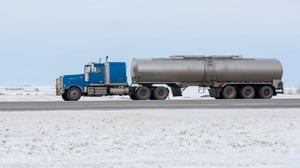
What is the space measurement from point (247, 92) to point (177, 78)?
16.7ft

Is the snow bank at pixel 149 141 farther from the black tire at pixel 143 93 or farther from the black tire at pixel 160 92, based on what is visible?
the black tire at pixel 143 93

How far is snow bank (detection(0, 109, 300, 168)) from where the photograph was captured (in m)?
11.9

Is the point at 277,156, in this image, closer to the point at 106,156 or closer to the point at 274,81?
the point at 106,156

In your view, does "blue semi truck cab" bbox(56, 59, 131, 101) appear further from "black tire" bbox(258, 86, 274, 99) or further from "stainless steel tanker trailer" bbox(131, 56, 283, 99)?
"black tire" bbox(258, 86, 274, 99)

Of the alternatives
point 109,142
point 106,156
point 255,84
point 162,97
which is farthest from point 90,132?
point 255,84

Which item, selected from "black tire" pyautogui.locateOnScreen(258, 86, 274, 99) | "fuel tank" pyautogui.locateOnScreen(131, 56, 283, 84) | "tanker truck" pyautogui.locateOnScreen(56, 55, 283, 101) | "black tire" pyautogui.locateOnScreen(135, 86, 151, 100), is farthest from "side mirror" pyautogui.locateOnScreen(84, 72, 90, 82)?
"black tire" pyautogui.locateOnScreen(258, 86, 274, 99)

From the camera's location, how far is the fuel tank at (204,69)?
35750mm

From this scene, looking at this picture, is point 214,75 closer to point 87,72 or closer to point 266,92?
point 266,92

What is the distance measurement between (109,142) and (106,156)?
143 cm

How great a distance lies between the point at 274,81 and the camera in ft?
122

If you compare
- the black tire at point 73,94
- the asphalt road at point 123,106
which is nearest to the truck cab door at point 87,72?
the black tire at point 73,94

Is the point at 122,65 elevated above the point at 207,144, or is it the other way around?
the point at 122,65

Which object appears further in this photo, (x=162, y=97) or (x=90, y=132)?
(x=162, y=97)

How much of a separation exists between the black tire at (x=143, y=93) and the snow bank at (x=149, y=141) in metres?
16.2
